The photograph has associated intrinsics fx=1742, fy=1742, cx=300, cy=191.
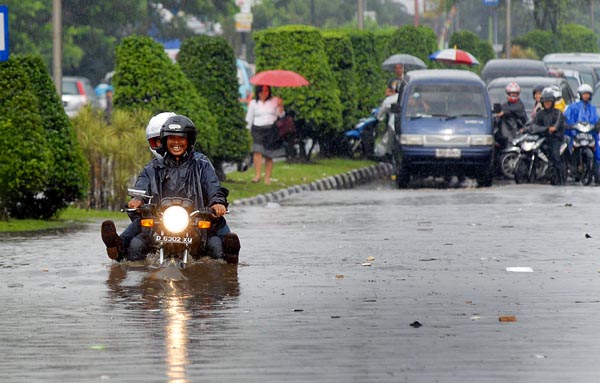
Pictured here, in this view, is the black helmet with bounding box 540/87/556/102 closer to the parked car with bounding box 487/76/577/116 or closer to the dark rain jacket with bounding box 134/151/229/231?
the parked car with bounding box 487/76/577/116

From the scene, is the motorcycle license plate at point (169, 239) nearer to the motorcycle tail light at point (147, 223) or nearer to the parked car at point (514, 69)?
the motorcycle tail light at point (147, 223)

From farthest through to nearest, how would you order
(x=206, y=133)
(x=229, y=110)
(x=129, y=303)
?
(x=229, y=110) → (x=206, y=133) → (x=129, y=303)

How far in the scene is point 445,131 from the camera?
101 feet

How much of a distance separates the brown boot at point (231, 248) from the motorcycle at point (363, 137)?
22.8m

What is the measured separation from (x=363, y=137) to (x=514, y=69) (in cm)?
748

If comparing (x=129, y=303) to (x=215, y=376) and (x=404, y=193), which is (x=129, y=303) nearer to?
(x=215, y=376)

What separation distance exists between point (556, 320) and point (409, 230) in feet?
26.1

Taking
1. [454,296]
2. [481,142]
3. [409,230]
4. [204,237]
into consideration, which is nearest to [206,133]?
[481,142]

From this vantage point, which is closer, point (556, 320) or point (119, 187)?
point (556, 320)

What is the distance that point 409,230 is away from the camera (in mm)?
19562

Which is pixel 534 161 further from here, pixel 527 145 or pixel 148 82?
pixel 148 82

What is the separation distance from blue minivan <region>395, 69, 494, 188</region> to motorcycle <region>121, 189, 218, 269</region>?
1652 cm

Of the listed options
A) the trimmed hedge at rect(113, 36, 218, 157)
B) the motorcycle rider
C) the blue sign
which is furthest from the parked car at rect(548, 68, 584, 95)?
the motorcycle rider

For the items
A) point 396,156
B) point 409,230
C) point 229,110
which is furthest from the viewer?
point 396,156
